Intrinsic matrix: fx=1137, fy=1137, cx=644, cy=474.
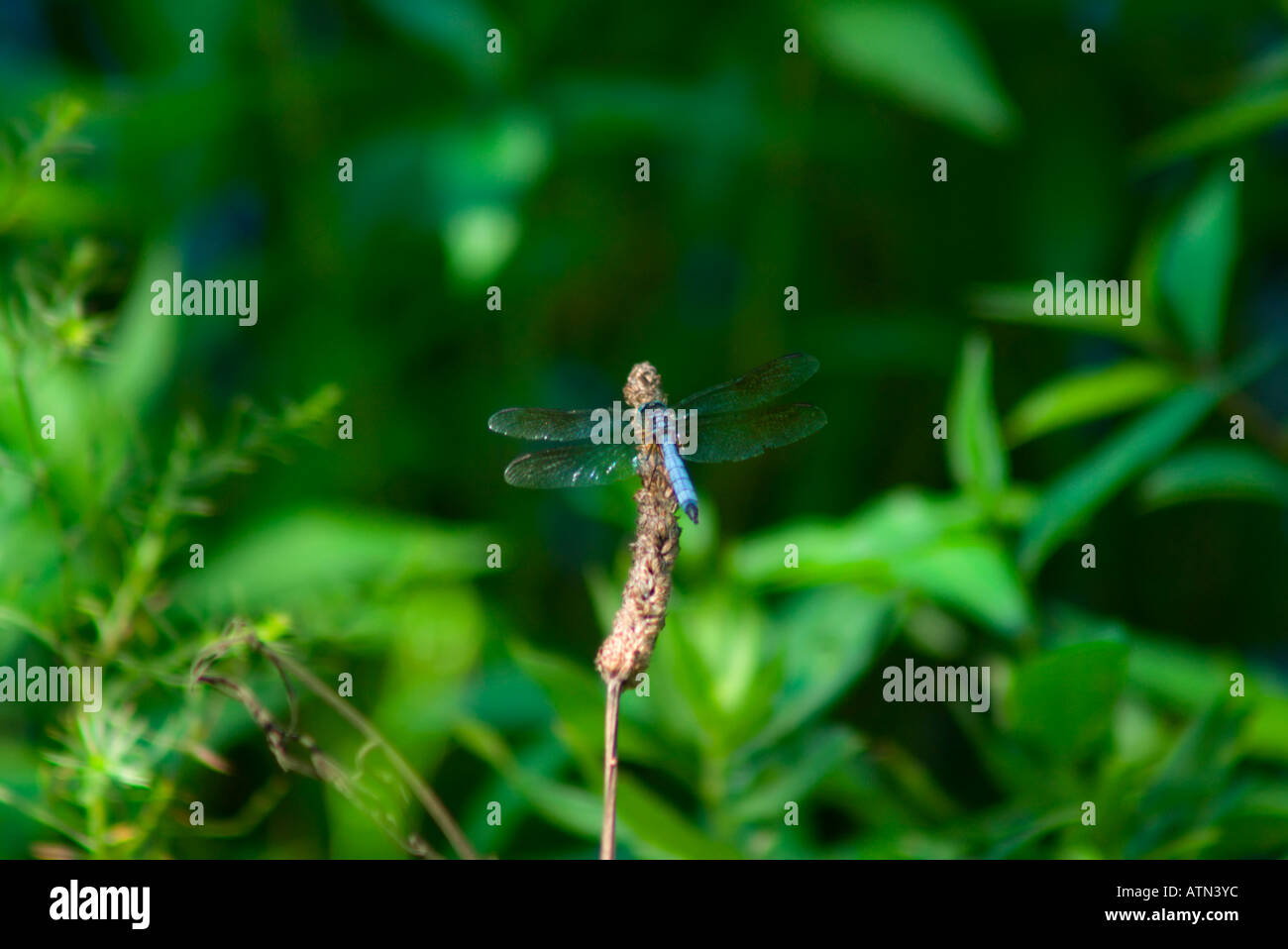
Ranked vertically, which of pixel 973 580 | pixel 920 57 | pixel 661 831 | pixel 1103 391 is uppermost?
pixel 920 57

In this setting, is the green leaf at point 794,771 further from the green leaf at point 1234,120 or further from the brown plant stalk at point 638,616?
the green leaf at point 1234,120

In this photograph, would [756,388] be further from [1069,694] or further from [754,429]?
[1069,694]

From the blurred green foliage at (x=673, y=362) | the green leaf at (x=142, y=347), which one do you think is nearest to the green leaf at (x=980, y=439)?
the blurred green foliage at (x=673, y=362)

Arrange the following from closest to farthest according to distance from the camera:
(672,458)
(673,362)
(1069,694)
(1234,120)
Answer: (672,458), (1069,694), (1234,120), (673,362)

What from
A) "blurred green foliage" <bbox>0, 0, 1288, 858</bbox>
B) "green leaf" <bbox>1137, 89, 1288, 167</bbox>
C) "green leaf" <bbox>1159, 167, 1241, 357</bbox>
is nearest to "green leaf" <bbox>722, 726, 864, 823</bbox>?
"blurred green foliage" <bbox>0, 0, 1288, 858</bbox>

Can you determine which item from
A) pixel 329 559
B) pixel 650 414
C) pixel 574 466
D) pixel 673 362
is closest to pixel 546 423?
pixel 574 466

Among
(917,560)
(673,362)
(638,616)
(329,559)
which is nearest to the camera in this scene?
(638,616)

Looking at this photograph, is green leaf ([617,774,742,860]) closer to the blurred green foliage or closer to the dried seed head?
the blurred green foliage
